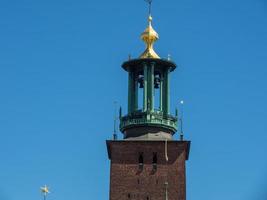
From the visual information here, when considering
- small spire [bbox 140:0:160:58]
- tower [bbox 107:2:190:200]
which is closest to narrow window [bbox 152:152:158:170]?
tower [bbox 107:2:190:200]

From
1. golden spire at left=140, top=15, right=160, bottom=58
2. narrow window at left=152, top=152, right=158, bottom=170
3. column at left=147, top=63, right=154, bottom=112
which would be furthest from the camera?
golden spire at left=140, top=15, right=160, bottom=58

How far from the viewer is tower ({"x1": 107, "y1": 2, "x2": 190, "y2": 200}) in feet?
259

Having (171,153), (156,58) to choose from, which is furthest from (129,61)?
(171,153)

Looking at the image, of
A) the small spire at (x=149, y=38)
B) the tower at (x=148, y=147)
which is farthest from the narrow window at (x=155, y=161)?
the small spire at (x=149, y=38)

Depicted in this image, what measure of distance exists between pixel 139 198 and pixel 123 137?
17.4ft

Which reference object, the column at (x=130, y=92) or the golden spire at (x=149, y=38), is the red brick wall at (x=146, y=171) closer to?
the column at (x=130, y=92)

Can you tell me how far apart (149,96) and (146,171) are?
237 inches

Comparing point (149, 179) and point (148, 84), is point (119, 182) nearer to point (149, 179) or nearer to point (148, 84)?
point (149, 179)

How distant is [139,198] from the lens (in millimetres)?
78688

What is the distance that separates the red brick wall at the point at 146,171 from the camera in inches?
3105

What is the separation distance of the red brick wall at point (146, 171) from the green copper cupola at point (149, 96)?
3.52 feet

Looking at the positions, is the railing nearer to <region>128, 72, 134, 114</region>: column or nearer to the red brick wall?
<region>128, 72, 134, 114</region>: column

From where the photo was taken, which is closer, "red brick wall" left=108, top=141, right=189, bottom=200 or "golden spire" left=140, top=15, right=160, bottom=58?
"red brick wall" left=108, top=141, right=189, bottom=200

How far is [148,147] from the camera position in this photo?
8044 centimetres
